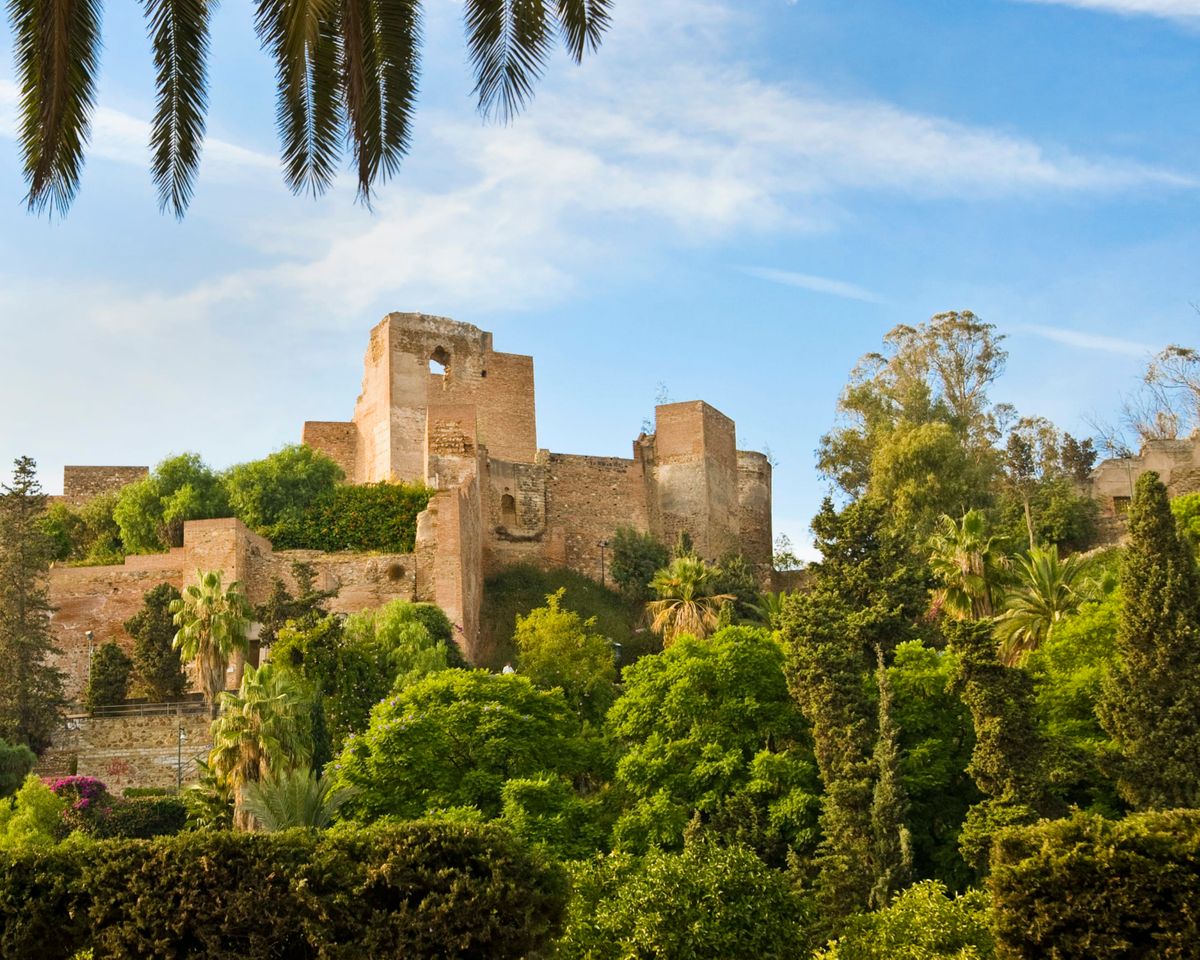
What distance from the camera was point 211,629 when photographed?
121 ft

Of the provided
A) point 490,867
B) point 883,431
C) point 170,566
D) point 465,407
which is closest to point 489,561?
point 465,407

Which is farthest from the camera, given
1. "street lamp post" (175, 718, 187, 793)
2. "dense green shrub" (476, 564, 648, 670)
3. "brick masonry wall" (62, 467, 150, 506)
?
"brick masonry wall" (62, 467, 150, 506)

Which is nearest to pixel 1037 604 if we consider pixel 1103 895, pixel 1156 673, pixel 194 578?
pixel 1156 673

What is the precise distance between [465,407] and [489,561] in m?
4.73

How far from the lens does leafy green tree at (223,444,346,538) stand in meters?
44.1

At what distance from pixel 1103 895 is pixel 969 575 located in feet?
69.2

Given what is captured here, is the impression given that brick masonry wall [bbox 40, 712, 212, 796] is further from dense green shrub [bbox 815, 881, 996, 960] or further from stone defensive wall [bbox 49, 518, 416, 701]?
dense green shrub [bbox 815, 881, 996, 960]

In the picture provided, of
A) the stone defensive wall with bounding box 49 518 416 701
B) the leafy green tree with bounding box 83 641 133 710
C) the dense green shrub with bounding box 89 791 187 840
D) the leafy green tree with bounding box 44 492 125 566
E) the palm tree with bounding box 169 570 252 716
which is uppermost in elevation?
the leafy green tree with bounding box 44 492 125 566

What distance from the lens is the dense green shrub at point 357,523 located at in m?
43.1

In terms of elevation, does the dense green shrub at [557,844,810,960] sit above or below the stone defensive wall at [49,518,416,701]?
below

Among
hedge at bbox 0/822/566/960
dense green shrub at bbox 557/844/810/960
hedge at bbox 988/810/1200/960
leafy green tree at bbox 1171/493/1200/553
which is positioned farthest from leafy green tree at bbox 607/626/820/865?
leafy green tree at bbox 1171/493/1200/553

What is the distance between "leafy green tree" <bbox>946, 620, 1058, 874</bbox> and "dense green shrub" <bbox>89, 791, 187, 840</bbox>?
1375cm

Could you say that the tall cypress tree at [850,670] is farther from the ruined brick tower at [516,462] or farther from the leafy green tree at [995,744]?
the ruined brick tower at [516,462]

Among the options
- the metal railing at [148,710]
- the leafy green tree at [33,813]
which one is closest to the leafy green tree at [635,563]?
the metal railing at [148,710]
